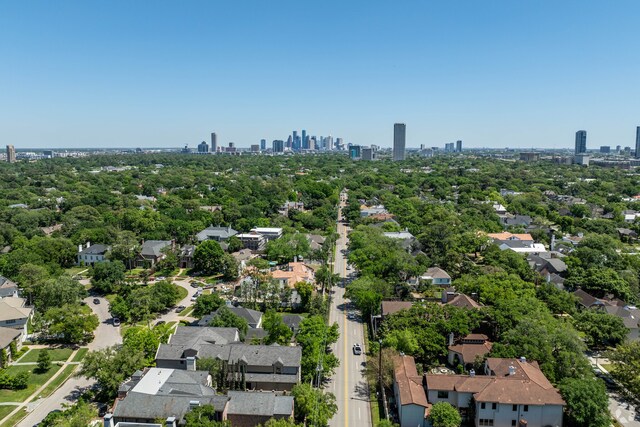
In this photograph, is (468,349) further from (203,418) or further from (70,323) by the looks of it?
(70,323)

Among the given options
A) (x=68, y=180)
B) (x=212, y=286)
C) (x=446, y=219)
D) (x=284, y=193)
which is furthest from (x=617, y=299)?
(x=68, y=180)

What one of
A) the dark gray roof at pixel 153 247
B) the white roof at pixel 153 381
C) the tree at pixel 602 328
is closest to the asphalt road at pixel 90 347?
the white roof at pixel 153 381

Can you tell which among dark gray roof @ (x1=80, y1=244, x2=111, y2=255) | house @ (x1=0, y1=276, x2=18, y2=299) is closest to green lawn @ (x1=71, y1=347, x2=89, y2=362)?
house @ (x1=0, y1=276, x2=18, y2=299)

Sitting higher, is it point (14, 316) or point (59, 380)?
point (14, 316)

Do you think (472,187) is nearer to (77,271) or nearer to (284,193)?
(284,193)

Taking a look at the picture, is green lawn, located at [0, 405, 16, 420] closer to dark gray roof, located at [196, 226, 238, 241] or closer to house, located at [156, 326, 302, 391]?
house, located at [156, 326, 302, 391]

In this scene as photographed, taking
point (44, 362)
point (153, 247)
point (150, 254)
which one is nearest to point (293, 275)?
point (150, 254)
